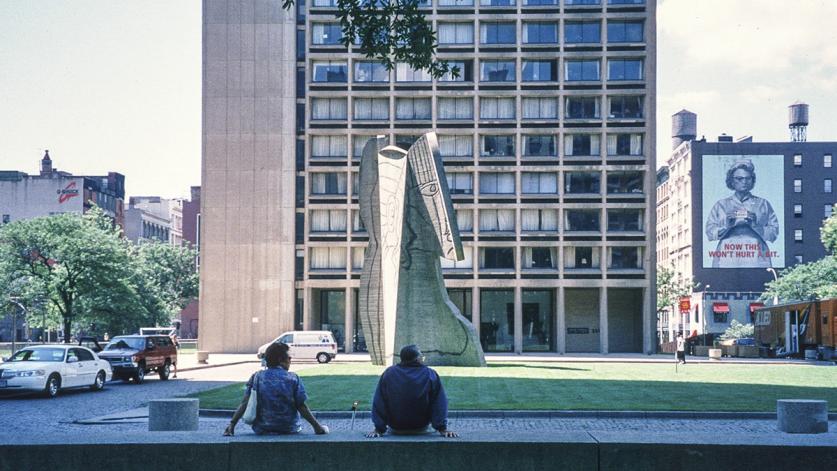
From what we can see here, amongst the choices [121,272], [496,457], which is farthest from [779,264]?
[496,457]

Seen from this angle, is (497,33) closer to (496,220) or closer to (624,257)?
(496,220)

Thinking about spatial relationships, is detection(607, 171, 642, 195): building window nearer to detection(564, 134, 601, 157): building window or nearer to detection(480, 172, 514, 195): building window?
detection(564, 134, 601, 157): building window

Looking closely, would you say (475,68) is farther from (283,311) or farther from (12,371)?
(12,371)

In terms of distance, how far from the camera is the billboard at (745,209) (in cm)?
11881

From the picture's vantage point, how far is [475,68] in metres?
75.3

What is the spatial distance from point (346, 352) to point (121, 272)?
1904cm

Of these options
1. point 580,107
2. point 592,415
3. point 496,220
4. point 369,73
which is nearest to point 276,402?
point 592,415

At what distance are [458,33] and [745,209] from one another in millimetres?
56818

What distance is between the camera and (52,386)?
29891 millimetres

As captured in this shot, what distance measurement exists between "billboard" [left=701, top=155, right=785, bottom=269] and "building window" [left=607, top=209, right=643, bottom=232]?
4830 centimetres

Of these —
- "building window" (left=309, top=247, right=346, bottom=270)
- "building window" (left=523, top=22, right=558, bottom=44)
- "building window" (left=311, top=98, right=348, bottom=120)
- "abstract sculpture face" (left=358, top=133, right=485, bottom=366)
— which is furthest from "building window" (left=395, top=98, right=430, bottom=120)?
"abstract sculpture face" (left=358, top=133, right=485, bottom=366)

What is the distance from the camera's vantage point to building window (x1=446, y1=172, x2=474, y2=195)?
7581 cm

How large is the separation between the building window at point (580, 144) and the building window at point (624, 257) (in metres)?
7.49

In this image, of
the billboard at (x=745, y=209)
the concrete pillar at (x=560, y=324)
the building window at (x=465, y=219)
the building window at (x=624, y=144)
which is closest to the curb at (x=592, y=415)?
the concrete pillar at (x=560, y=324)
